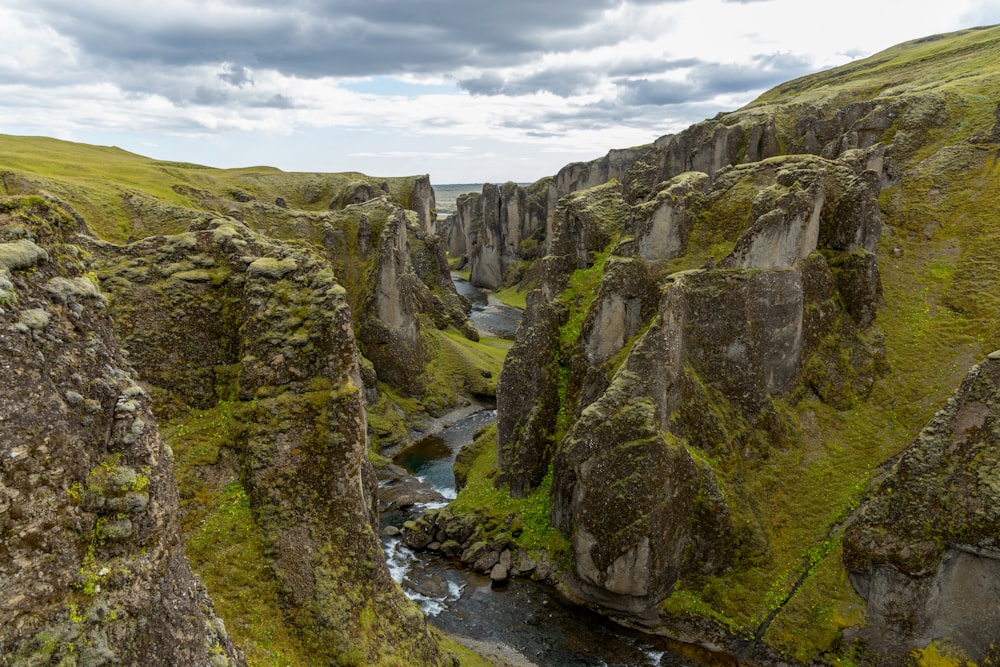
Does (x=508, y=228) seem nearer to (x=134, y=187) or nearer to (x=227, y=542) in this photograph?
(x=134, y=187)

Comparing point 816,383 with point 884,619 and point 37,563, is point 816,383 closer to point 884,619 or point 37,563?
point 884,619

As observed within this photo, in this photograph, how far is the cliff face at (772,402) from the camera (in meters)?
28.6

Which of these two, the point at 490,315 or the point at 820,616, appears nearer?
the point at 820,616

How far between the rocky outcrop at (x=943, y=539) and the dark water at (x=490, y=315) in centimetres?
7864

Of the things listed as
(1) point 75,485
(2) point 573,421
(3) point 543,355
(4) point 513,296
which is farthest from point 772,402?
(4) point 513,296

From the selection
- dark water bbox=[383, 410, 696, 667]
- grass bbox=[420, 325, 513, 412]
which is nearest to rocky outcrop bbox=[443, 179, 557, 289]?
grass bbox=[420, 325, 513, 412]

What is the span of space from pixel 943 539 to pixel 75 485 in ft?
108

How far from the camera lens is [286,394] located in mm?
19906

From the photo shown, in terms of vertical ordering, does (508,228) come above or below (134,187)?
below

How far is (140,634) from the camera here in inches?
436

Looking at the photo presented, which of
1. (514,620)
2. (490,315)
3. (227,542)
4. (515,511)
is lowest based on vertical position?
(514,620)

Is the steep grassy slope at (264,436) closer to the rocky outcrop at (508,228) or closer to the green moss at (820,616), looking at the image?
the green moss at (820,616)

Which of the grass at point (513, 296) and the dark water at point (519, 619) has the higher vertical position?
the grass at point (513, 296)

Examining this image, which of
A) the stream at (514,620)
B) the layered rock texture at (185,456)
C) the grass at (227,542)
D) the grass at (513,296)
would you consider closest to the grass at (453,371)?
the stream at (514,620)
